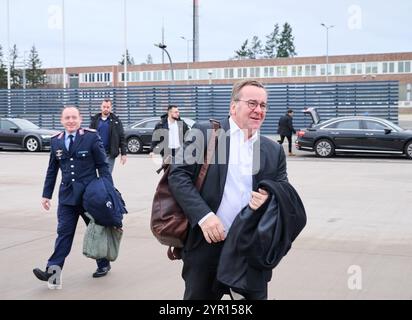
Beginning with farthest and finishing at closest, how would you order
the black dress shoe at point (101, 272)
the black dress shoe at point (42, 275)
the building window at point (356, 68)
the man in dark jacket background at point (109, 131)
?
the building window at point (356, 68)
the man in dark jacket background at point (109, 131)
the black dress shoe at point (101, 272)
the black dress shoe at point (42, 275)

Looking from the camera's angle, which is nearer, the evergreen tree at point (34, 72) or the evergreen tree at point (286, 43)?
the evergreen tree at point (34, 72)

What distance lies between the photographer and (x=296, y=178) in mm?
14047

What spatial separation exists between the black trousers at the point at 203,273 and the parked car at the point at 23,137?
20737 mm

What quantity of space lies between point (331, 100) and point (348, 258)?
2269 centimetres

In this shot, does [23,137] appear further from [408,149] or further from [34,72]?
[34,72]

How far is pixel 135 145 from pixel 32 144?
418 centimetres

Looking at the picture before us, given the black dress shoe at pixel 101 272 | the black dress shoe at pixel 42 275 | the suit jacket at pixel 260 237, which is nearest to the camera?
the suit jacket at pixel 260 237

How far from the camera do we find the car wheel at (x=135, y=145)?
75.4ft

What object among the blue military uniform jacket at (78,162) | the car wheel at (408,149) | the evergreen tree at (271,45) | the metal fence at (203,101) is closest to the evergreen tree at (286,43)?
the evergreen tree at (271,45)

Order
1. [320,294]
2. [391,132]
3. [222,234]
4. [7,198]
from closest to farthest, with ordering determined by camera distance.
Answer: [222,234]
[320,294]
[7,198]
[391,132]

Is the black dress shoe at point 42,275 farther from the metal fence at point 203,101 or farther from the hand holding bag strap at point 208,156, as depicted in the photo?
the metal fence at point 203,101

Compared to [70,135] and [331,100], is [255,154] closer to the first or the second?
[70,135]

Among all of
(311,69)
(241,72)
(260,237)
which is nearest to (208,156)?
(260,237)

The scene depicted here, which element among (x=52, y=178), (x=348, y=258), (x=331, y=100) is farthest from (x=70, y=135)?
(x=331, y=100)
